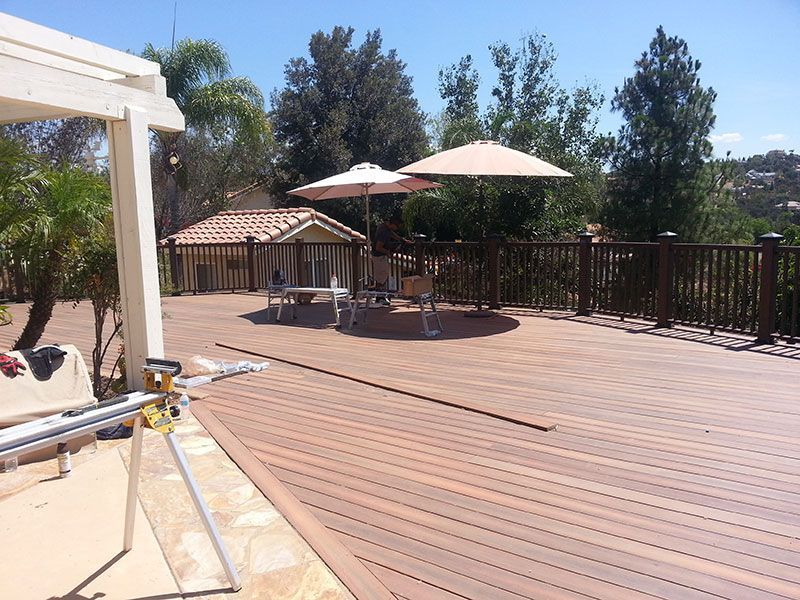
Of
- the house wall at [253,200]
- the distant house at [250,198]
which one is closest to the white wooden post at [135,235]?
the distant house at [250,198]

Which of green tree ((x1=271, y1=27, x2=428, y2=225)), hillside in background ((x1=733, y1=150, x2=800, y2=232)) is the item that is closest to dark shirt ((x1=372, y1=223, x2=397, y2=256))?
hillside in background ((x1=733, y1=150, x2=800, y2=232))

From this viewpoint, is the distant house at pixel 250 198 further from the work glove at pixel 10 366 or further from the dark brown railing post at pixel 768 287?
the work glove at pixel 10 366

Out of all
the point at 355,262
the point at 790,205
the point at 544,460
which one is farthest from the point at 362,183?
the point at 790,205

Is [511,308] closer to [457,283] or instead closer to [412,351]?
[457,283]

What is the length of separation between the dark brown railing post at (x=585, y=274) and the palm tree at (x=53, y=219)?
18.9 ft

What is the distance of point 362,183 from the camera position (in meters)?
7.97

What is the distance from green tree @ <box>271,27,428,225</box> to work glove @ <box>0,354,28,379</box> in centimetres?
1889

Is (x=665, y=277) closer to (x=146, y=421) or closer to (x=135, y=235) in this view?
(x=135, y=235)

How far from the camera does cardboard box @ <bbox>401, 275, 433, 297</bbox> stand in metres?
7.40

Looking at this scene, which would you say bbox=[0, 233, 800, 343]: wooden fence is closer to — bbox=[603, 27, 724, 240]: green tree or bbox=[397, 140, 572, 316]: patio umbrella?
bbox=[397, 140, 572, 316]: patio umbrella

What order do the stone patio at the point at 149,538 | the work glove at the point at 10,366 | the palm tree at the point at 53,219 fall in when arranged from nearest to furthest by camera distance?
the stone patio at the point at 149,538
the work glove at the point at 10,366
the palm tree at the point at 53,219

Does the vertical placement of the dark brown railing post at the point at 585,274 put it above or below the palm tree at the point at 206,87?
below

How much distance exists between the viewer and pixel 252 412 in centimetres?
455

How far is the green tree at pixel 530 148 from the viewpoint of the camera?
539 inches
